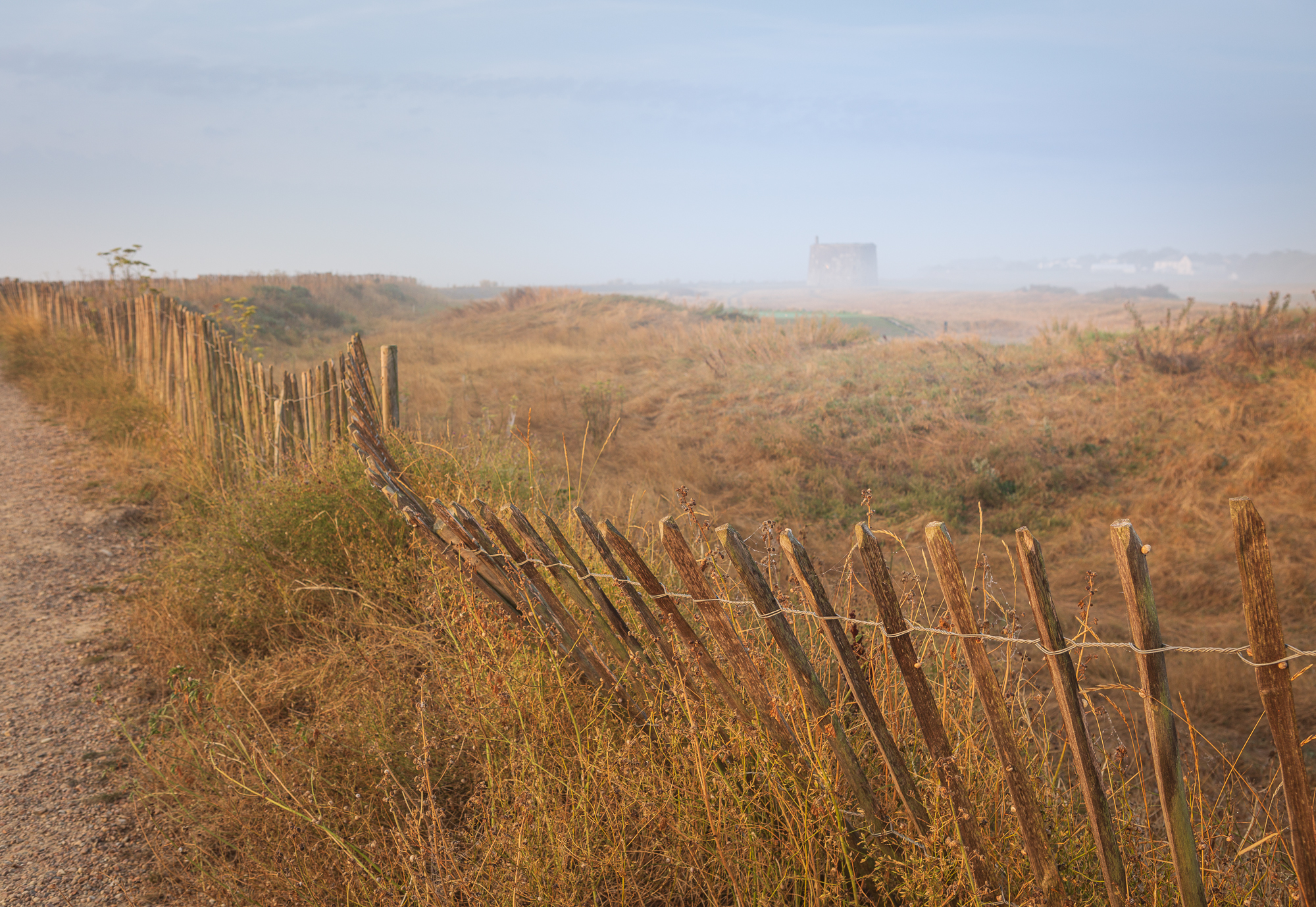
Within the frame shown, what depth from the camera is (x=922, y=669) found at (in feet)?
6.05

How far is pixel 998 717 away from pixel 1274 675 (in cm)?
45

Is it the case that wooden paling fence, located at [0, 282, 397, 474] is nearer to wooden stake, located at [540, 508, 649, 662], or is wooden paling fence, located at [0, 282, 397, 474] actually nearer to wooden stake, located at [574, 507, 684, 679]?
wooden stake, located at [540, 508, 649, 662]

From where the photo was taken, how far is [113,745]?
297 cm

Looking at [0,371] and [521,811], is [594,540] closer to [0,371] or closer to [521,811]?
[521,811]

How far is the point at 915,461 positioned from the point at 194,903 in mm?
7072

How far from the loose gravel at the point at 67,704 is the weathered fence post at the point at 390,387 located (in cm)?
171

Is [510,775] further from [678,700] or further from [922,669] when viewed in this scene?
[922,669]

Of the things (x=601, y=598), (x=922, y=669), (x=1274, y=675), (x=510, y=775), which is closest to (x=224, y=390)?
(x=510, y=775)

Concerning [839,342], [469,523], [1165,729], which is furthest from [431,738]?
[839,342]

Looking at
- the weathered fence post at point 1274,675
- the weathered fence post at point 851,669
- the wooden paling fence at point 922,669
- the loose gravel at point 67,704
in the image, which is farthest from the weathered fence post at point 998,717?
the loose gravel at point 67,704

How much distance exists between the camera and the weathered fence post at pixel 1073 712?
4.32 ft

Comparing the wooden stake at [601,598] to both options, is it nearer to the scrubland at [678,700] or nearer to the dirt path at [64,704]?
the scrubland at [678,700]

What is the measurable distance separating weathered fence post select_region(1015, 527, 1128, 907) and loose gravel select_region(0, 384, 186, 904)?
7.91ft

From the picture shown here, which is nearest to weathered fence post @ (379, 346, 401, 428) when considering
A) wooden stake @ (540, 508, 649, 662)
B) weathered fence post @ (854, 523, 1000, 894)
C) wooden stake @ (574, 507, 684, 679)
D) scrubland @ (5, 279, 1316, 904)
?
scrubland @ (5, 279, 1316, 904)
